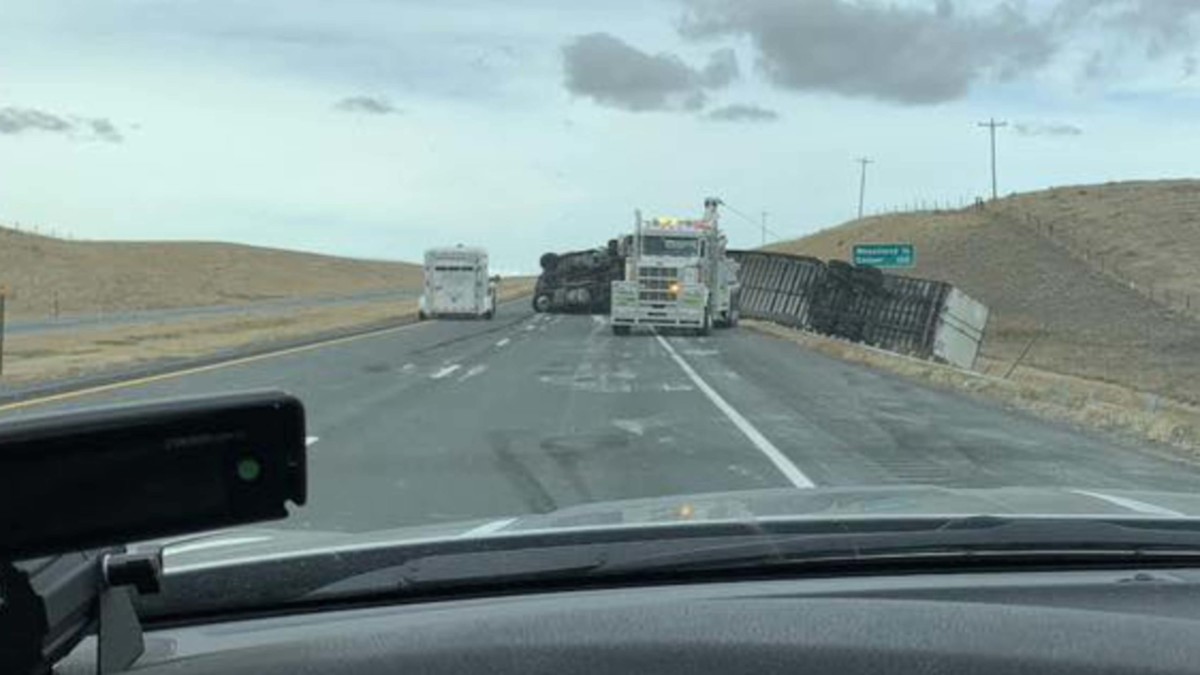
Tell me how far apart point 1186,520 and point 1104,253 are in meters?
99.4

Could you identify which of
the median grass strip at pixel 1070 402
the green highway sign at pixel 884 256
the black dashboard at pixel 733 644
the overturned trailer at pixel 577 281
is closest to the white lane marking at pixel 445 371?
the median grass strip at pixel 1070 402

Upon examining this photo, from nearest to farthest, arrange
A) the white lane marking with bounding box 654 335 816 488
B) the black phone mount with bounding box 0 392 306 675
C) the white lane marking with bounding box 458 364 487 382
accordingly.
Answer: the black phone mount with bounding box 0 392 306 675, the white lane marking with bounding box 654 335 816 488, the white lane marking with bounding box 458 364 487 382

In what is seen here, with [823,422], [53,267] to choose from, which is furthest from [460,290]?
[53,267]

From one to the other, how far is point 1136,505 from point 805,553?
1.59 meters

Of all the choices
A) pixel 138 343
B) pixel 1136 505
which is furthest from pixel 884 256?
pixel 1136 505

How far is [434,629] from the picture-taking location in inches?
93.4

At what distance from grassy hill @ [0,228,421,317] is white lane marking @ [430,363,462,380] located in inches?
2112

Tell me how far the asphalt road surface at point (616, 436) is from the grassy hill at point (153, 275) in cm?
5675

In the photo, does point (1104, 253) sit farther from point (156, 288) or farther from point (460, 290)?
point (156, 288)

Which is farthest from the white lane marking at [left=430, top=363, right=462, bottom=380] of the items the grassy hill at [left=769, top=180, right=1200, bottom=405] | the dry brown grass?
the grassy hill at [left=769, top=180, right=1200, bottom=405]

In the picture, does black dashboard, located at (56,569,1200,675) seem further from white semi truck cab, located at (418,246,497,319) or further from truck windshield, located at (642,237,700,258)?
white semi truck cab, located at (418,246,497,319)

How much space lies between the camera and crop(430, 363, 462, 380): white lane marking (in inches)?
995

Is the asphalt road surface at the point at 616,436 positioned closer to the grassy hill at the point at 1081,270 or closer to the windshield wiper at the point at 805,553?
the windshield wiper at the point at 805,553

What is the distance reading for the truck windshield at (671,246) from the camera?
4484cm
